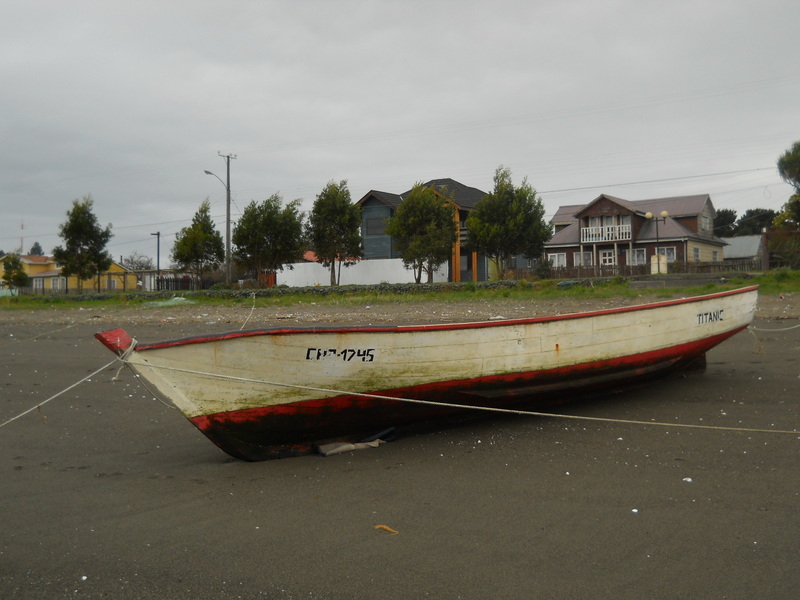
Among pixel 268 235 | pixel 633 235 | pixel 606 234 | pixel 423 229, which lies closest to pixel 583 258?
pixel 606 234

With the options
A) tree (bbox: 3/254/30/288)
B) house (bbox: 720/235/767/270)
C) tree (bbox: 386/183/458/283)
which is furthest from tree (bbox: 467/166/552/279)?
tree (bbox: 3/254/30/288)

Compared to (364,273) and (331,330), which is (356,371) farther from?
(364,273)

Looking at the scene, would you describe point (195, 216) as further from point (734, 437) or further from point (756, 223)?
A: point (756, 223)

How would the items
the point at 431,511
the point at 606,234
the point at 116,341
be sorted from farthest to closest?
1. the point at 606,234
2. the point at 116,341
3. the point at 431,511

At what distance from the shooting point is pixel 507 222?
27.3 meters

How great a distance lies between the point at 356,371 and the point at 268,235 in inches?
965

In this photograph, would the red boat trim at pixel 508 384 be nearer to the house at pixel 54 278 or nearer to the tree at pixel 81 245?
the tree at pixel 81 245

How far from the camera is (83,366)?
10617mm

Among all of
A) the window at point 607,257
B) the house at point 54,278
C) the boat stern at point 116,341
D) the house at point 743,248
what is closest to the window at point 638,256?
the window at point 607,257

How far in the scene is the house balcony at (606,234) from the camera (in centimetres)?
3491

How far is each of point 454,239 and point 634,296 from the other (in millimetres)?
11909

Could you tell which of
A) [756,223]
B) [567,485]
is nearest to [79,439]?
[567,485]

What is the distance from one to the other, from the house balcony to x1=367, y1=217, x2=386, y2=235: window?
37.4 ft

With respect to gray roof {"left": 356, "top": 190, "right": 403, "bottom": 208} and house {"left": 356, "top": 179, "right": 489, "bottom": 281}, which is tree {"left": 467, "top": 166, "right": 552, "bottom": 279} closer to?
house {"left": 356, "top": 179, "right": 489, "bottom": 281}
